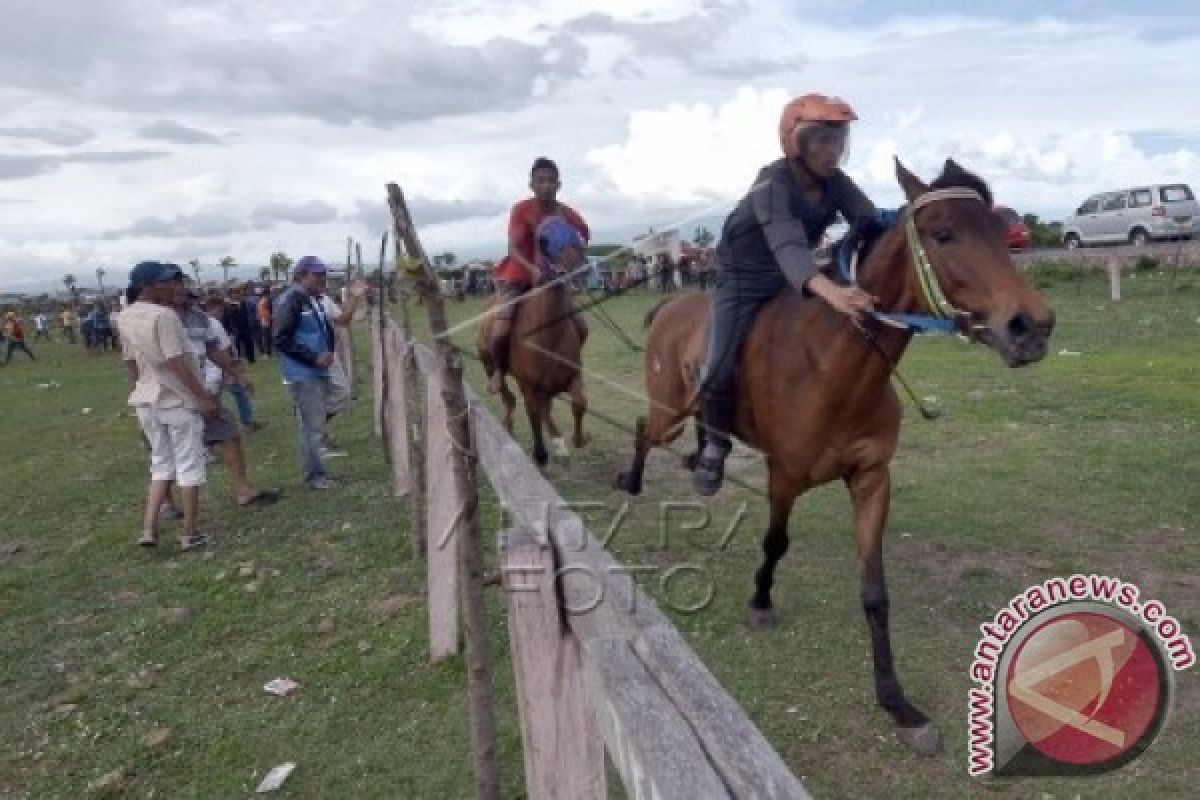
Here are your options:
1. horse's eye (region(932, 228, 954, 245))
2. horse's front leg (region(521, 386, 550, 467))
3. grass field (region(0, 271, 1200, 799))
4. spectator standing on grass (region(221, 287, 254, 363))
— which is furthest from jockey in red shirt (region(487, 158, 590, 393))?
spectator standing on grass (region(221, 287, 254, 363))

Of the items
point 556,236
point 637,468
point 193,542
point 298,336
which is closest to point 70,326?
point 298,336

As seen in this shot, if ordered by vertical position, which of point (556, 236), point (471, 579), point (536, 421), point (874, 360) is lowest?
point (536, 421)

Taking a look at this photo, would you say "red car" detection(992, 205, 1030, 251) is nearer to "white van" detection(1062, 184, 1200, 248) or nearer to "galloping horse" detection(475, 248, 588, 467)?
"galloping horse" detection(475, 248, 588, 467)

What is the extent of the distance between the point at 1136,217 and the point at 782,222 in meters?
26.9

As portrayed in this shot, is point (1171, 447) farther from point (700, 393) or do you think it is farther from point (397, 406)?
point (397, 406)

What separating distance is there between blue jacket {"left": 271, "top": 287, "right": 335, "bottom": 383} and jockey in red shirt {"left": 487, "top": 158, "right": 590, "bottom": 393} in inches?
59.6

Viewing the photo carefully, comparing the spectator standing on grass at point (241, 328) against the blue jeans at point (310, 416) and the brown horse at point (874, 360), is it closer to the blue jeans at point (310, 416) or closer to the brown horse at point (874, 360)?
the blue jeans at point (310, 416)

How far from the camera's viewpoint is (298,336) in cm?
819

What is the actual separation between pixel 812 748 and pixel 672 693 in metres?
2.42

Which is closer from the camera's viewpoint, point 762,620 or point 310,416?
point 762,620

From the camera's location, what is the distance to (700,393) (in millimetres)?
5191

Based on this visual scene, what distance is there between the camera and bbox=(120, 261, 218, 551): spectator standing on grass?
6.76m

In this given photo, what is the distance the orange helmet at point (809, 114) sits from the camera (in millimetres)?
4113

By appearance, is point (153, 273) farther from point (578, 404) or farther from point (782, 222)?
point (782, 222)
